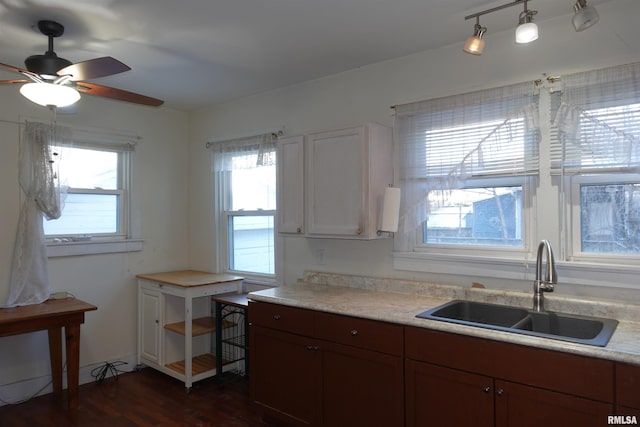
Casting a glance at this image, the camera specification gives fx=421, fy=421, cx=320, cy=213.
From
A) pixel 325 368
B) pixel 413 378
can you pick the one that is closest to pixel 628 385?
pixel 413 378

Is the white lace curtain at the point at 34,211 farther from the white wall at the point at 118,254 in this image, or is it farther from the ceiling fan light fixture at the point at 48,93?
the ceiling fan light fixture at the point at 48,93

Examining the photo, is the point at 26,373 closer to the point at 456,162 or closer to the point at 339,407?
the point at 339,407

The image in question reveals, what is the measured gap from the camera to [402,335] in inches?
85.0

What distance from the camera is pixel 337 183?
2.85 m

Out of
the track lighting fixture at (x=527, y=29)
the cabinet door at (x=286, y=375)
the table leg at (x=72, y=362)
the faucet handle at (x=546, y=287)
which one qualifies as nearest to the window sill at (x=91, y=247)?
the table leg at (x=72, y=362)

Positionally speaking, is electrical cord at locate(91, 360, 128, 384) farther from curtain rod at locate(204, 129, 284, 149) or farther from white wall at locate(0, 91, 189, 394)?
curtain rod at locate(204, 129, 284, 149)

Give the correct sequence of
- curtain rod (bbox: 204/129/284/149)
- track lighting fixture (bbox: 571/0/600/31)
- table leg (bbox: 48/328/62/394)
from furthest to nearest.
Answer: curtain rod (bbox: 204/129/284/149), table leg (bbox: 48/328/62/394), track lighting fixture (bbox: 571/0/600/31)

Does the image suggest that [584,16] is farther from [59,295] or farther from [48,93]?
[59,295]

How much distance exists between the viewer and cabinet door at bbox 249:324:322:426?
2.53 metres

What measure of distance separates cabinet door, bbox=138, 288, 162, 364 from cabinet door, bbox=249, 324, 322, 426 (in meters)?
1.26

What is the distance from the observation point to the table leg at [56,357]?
3314mm

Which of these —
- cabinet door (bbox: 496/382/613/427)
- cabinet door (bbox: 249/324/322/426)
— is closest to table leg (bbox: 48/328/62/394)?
cabinet door (bbox: 249/324/322/426)

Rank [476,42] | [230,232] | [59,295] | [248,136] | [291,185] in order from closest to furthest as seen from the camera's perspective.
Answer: [476,42] → [291,185] → [59,295] → [248,136] → [230,232]

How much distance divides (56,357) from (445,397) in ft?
9.84
